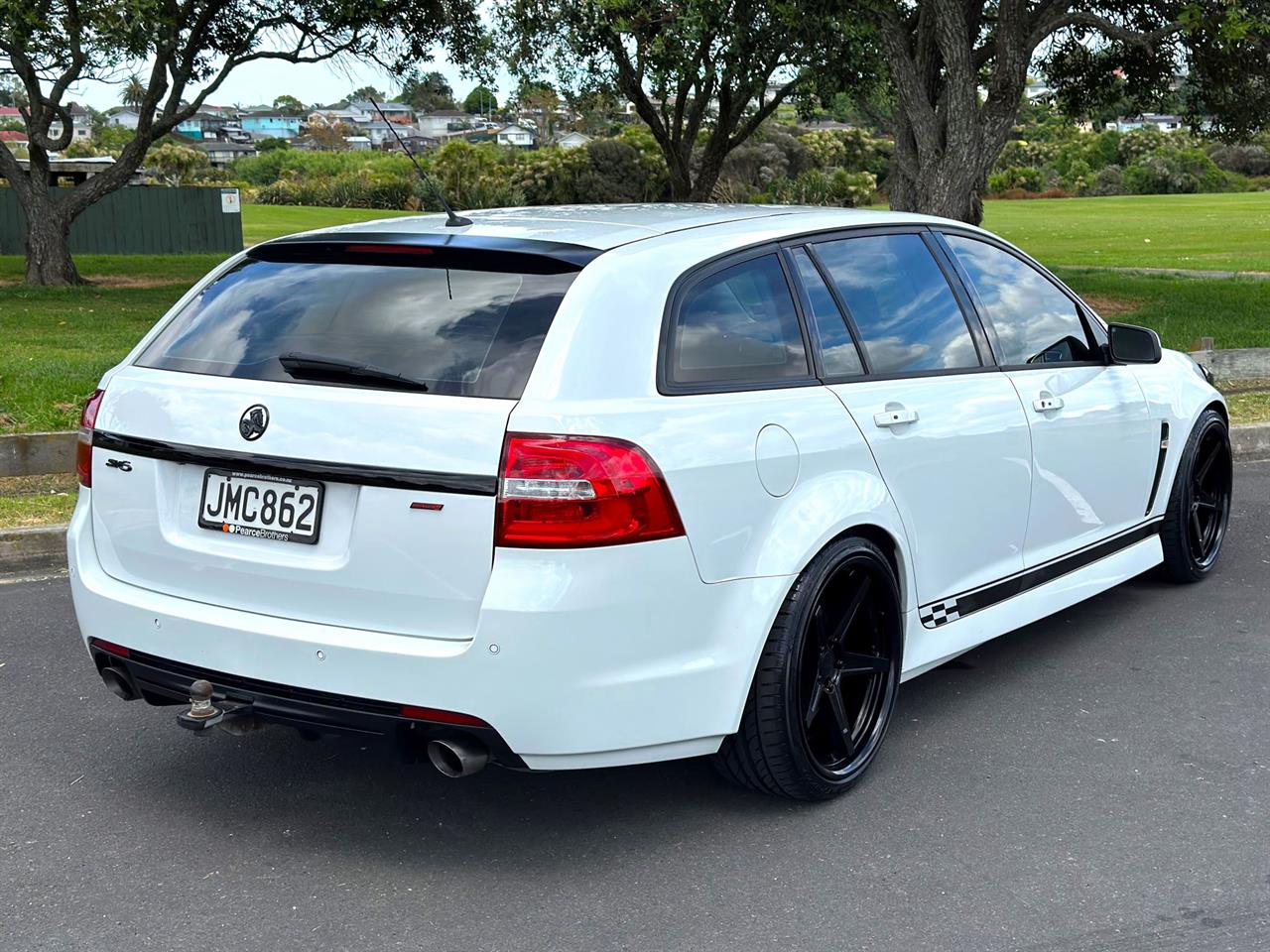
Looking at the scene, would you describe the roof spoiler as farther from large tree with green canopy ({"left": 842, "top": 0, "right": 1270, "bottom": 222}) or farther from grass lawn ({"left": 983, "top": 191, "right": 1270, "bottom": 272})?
grass lawn ({"left": 983, "top": 191, "right": 1270, "bottom": 272})

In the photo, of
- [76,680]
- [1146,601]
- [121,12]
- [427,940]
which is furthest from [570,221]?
[121,12]

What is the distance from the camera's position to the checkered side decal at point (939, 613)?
4.66m

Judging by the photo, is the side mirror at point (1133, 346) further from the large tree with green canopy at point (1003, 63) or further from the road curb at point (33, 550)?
the large tree with green canopy at point (1003, 63)

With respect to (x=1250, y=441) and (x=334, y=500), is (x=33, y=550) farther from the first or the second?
(x=1250, y=441)

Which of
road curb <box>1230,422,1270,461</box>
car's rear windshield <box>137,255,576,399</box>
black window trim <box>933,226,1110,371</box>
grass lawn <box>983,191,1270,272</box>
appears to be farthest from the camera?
grass lawn <box>983,191,1270,272</box>

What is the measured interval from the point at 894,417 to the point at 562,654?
147 cm

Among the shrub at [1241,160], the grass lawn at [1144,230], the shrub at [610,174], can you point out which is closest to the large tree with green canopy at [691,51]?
the grass lawn at [1144,230]

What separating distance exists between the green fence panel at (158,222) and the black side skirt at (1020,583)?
30448 mm

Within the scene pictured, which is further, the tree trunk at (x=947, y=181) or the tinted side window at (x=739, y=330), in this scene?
the tree trunk at (x=947, y=181)

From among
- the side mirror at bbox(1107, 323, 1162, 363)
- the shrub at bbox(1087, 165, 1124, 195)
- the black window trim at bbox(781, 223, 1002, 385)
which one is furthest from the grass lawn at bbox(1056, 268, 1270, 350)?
the shrub at bbox(1087, 165, 1124, 195)

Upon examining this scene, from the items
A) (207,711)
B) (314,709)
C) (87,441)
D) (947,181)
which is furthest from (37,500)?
(947,181)

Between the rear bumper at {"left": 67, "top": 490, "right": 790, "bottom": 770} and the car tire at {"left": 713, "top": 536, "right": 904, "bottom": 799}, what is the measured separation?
0.11 m

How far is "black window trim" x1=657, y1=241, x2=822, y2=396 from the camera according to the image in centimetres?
386

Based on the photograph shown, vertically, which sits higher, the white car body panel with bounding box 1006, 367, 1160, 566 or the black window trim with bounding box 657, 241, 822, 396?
the black window trim with bounding box 657, 241, 822, 396
